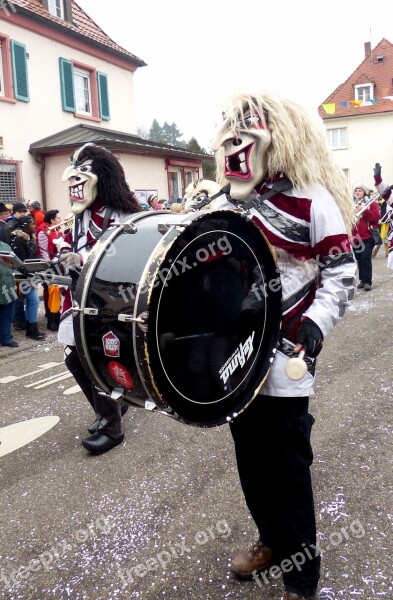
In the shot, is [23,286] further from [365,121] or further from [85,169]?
[365,121]

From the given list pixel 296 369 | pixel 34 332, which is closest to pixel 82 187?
pixel 296 369

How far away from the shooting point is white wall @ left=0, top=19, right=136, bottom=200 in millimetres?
12227

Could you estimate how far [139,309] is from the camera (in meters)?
1.67

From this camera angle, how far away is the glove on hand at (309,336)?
1861 millimetres

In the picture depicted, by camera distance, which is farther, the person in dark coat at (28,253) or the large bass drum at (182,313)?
the person in dark coat at (28,253)

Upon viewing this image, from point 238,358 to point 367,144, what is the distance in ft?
106

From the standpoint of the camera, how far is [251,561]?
88.6 inches

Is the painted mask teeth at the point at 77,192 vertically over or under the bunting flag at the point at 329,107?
under

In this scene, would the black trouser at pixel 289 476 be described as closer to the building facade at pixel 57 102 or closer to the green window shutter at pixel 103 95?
the building facade at pixel 57 102

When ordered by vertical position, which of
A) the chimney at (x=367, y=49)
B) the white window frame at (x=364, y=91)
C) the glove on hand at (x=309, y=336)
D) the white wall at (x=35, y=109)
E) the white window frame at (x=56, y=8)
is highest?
the chimney at (x=367, y=49)

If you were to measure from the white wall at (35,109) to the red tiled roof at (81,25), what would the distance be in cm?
46

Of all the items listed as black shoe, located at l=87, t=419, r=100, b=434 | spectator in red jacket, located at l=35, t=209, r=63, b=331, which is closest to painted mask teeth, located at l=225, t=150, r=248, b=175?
black shoe, located at l=87, t=419, r=100, b=434

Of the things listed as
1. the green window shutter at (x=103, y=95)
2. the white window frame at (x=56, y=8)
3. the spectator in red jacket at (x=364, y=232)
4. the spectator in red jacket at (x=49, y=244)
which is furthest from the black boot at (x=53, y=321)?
the white window frame at (x=56, y=8)

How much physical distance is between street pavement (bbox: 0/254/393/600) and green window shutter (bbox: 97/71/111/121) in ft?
40.9
